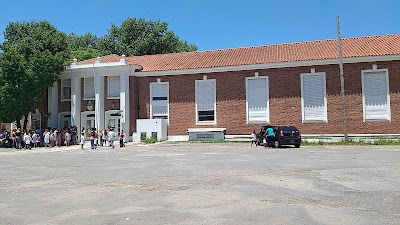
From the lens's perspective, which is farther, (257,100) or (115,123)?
(115,123)

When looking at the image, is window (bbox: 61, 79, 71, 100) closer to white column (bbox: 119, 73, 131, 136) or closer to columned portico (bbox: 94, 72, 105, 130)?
columned portico (bbox: 94, 72, 105, 130)

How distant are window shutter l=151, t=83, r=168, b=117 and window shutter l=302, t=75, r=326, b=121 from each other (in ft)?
39.7

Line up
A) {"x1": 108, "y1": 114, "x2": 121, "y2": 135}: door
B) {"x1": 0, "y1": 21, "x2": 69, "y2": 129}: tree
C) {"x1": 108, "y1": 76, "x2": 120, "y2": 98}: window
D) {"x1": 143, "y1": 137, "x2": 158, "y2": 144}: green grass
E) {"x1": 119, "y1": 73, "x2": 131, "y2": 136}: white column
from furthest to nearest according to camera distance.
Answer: {"x1": 108, "y1": 76, "x2": 120, "y2": 98}: window → {"x1": 108, "y1": 114, "x2": 121, "y2": 135}: door → {"x1": 119, "y1": 73, "x2": 131, "y2": 136}: white column → {"x1": 143, "y1": 137, "x2": 158, "y2": 144}: green grass → {"x1": 0, "y1": 21, "x2": 69, "y2": 129}: tree

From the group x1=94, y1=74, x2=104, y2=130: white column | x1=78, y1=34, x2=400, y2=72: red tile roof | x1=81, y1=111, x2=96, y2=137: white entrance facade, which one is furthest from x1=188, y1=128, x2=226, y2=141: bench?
x1=81, y1=111, x2=96, y2=137: white entrance facade

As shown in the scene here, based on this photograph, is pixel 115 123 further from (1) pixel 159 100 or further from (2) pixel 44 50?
(2) pixel 44 50

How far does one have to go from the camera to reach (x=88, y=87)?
38406 mm

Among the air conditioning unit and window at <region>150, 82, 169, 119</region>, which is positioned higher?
window at <region>150, 82, 169, 119</region>

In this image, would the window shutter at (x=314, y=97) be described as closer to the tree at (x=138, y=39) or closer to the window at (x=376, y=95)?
the window at (x=376, y=95)

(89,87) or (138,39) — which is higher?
(138,39)

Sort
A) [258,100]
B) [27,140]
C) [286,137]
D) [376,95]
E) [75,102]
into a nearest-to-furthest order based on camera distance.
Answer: [286,137] → [376,95] → [27,140] → [258,100] → [75,102]

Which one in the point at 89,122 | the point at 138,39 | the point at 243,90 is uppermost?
the point at 138,39

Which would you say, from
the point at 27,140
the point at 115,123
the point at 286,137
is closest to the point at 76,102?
the point at 115,123

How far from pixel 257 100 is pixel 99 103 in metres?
14.1

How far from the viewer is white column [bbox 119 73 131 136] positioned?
36.1 m
